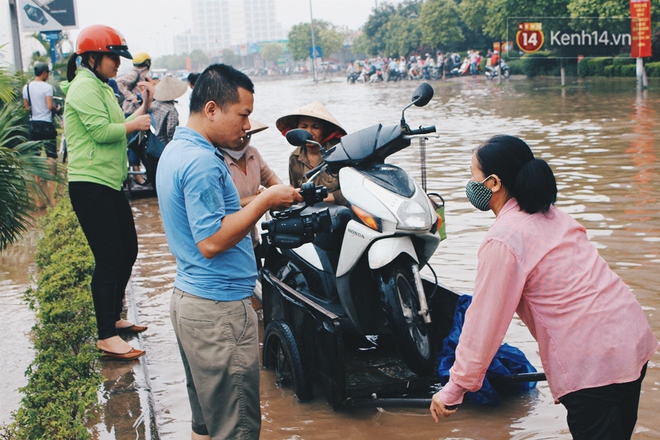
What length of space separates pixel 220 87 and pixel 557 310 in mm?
1326

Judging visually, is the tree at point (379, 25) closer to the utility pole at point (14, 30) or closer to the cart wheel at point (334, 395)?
the utility pole at point (14, 30)

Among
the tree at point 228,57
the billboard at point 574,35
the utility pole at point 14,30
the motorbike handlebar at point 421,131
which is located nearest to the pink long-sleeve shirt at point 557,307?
the motorbike handlebar at point 421,131

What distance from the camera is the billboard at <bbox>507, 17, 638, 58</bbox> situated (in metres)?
30.0

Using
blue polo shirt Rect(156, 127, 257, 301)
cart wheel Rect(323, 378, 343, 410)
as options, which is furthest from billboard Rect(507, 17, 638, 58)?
blue polo shirt Rect(156, 127, 257, 301)

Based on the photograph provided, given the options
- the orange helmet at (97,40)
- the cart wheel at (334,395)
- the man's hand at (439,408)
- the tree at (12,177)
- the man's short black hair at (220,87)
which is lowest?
the cart wheel at (334,395)

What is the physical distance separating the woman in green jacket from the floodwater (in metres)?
0.49

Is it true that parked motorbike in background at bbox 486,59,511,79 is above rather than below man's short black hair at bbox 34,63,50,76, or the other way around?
above

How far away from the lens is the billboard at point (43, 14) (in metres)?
11.4

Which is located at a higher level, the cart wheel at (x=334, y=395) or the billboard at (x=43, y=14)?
the billboard at (x=43, y=14)

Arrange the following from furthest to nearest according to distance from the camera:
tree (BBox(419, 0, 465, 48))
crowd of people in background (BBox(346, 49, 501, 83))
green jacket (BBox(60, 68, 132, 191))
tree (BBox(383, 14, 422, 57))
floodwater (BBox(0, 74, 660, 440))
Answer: tree (BBox(383, 14, 422, 57)) < tree (BBox(419, 0, 465, 48)) < crowd of people in background (BBox(346, 49, 501, 83)) < green jacket (BBox(60, 68, 132, 191)) < floodwater (BBox(0, 74, 660, 440))

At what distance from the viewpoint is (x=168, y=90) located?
8164mm

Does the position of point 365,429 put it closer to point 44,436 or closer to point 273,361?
point 273,361

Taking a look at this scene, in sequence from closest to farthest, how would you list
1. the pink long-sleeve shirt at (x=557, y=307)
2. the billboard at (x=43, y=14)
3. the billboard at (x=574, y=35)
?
1. the pink long-sleeve shirt at (x=557, y=307)
2. the billboard at (x=43, y=14)
3. the billboard at (x=574, y=35)

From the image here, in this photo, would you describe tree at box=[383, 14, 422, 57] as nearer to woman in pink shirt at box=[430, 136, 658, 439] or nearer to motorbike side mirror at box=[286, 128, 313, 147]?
motorbike side mirror at box=[286, 128, 313, 147]
